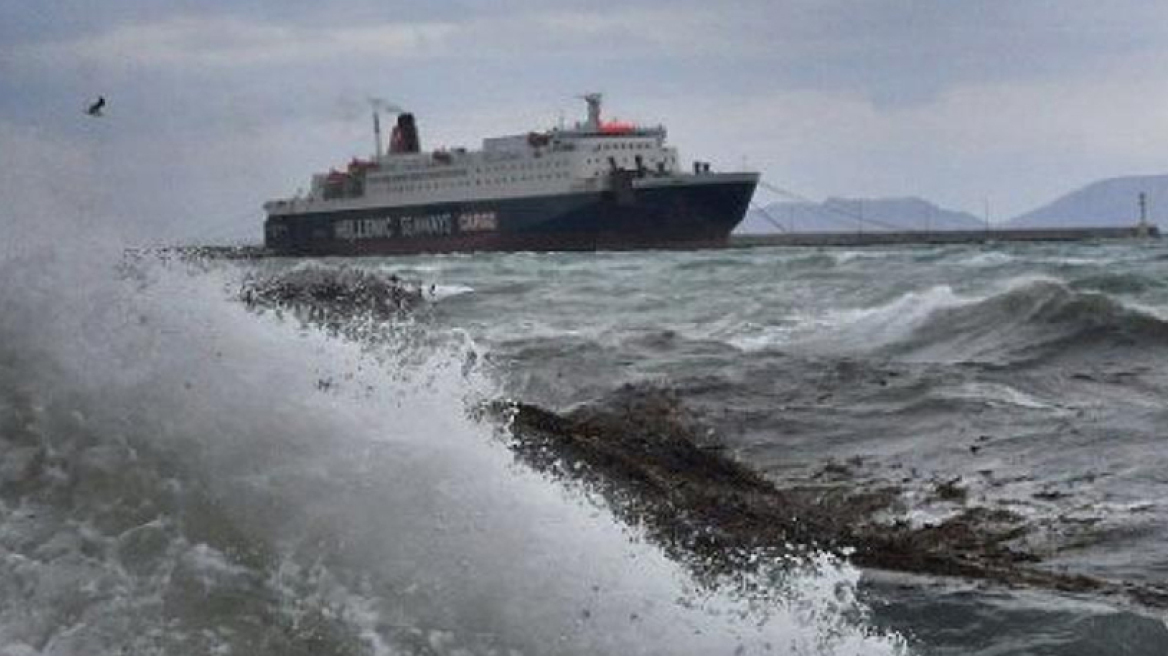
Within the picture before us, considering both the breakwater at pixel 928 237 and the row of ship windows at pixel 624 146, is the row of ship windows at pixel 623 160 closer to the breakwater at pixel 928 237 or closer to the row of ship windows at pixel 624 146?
the row of ship windows at pixel 624 146

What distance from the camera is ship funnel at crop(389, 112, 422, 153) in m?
103

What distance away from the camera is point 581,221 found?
3226 inches

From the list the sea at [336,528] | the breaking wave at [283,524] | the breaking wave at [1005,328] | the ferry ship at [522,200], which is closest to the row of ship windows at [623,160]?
the ferry ship at [522,200]

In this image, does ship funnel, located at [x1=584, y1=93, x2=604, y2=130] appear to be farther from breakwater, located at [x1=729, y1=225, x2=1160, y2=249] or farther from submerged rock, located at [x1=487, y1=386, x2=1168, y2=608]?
submerged rock, located at [x1=487, y1=386, x2=1168, y2=608]

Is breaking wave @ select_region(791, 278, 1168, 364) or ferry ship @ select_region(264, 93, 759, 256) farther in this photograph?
ferry ship @ select_region(264, 93, 759, 256)

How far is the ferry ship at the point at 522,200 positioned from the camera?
8019 centimetres

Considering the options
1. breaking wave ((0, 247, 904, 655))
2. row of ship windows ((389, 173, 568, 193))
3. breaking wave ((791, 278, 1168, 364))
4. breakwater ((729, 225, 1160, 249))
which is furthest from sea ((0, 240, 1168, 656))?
breakwater ((729, 225, 1160, 249))

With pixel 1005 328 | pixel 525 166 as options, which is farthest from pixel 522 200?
pixel 1005 328

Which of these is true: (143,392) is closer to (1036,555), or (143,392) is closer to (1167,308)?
(1036,555)

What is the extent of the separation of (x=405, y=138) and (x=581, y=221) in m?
26.0

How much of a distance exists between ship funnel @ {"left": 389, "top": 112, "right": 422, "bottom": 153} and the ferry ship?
10 cm

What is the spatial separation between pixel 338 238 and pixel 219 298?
9059 centimetres

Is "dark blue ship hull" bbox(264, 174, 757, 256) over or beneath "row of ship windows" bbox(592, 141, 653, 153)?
beneath

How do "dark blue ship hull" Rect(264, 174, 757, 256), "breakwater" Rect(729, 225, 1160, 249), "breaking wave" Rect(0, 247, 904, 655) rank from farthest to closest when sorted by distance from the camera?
"breakwater" Rect(729, 225, 1160, 249) < "dark blue ship hull" Rect(264, 174, 757, 256) < "breaking wave" Rect(0, 247, 904, 655)
